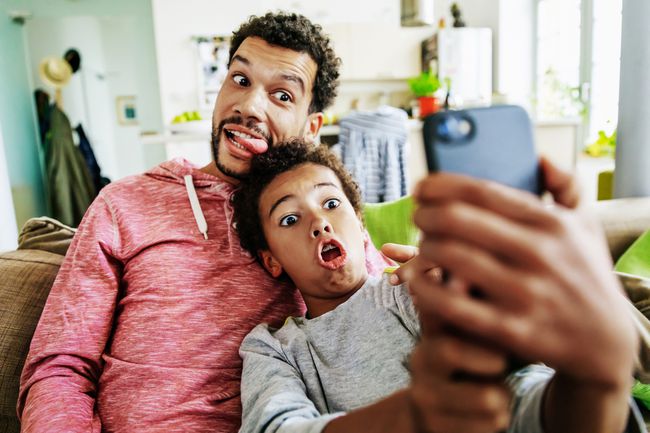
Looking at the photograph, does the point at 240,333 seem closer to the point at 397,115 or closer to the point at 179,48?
the point at 397,115

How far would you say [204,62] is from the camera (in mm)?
5219

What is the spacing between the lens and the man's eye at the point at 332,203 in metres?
0.95

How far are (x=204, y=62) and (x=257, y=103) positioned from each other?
4546 millimetres

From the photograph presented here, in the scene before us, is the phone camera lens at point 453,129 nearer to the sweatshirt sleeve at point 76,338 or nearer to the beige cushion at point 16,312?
the sweatshirt sleeve at point 76,338

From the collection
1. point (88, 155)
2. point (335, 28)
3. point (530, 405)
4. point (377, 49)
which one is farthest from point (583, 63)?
point (88, 155)

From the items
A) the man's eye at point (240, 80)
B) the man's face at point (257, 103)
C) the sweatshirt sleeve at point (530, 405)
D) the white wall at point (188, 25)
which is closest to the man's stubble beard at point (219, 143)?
the man's face at point (257, 103)

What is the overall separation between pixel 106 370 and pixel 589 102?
4606 mm

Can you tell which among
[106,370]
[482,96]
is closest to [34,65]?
[482,96]

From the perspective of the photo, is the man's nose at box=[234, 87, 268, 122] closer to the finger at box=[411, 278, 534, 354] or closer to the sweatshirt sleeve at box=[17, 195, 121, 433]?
the sweatshirt sleeve at box=[17, 195, 121, 433]

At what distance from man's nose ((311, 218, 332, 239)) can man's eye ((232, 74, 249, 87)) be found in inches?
16.6

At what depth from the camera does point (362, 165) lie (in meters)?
2.65

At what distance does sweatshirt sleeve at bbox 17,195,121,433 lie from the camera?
0.81m

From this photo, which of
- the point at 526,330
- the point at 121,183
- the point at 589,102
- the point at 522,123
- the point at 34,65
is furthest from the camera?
the point at 34,65

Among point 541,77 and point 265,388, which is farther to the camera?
point 541,77
